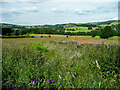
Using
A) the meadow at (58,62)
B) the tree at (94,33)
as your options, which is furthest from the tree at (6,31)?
the tree at (94,33)

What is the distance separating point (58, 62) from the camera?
13.1 ft

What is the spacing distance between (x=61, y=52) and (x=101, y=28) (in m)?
1.82

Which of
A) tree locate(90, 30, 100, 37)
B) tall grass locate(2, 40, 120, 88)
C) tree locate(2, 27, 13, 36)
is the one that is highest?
tree locate(2, 27, 13, 36)

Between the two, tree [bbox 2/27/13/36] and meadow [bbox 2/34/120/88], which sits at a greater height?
tree [bbox 2/27/13/36]

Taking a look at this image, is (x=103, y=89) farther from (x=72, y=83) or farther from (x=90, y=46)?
(x=90, y=46)

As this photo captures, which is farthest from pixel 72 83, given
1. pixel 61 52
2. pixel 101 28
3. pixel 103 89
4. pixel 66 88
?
pixel 101 28

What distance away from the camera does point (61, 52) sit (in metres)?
4.77

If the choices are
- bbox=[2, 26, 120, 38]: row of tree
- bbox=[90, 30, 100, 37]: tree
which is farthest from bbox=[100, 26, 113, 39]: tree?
bbox=[90, 30, 100, 37]: tree

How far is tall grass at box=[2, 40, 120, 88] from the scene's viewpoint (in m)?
2.94

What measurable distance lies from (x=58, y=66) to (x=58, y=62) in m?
0.30

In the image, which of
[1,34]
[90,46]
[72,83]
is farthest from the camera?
[90,46]

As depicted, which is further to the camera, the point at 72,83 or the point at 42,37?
the point at 42,37

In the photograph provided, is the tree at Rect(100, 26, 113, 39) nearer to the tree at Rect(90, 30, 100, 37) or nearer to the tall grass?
the tree at Rect(90, 30, 100, 37)

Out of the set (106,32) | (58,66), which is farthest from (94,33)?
(58,66)
